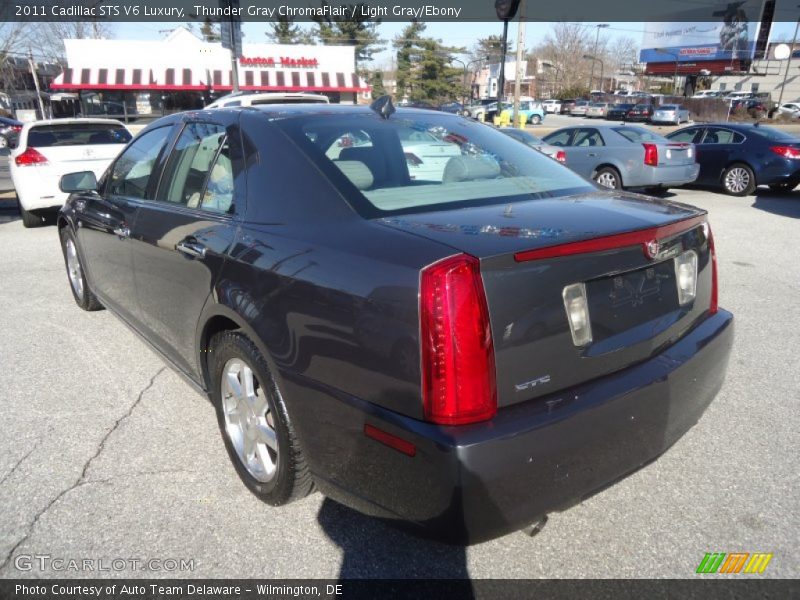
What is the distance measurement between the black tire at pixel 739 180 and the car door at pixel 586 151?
2948 millimetres

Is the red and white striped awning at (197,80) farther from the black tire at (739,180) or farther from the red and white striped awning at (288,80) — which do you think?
the black tire at (739,180)

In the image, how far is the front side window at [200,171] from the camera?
2746mm

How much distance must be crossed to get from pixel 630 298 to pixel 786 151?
40.5ft

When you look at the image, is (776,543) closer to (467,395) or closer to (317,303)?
(467,395)

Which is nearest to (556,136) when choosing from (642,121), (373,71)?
(642,121)

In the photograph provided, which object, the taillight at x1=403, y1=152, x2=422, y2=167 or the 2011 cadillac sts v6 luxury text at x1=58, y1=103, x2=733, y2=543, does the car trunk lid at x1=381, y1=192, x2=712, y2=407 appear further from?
the taillight at x1=403, y1=152, x2=422, y2=167

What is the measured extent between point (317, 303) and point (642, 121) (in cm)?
5023

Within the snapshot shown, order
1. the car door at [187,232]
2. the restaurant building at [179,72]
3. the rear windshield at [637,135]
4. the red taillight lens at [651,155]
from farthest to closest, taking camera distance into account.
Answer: the restaurant building at [179,72] → the rear windshield at [637,135] → the red taillight lens at [651,155] → the car door at [187,232]

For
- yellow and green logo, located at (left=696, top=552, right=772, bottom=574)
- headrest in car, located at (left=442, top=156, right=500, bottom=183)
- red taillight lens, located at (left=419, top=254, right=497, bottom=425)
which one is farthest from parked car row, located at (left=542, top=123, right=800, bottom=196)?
red taillight lens, located at (left=419, top=254, right=497, bottom=425)

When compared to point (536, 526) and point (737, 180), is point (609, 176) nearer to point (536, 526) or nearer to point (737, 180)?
point (737, 180)

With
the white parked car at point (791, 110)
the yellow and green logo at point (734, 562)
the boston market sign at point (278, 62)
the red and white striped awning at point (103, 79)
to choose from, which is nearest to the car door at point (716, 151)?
the yellow and green logo at point (734, 562)

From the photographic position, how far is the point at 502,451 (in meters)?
1.73

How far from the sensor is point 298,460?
90.3 inches

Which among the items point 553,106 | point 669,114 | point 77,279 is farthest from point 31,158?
point 553,106
